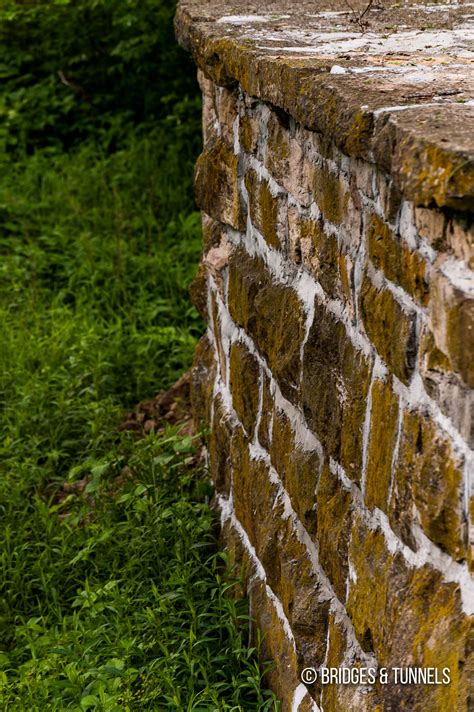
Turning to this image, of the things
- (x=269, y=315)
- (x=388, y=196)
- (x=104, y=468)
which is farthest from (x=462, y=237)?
(x=104, y=468)

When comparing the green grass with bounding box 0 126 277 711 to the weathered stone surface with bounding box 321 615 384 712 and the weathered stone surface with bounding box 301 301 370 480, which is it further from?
the weathered stone surface with bounding box 301 301 370 480

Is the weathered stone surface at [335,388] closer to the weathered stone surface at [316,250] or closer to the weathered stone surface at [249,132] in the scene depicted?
the weathered stone surface at [316,250]

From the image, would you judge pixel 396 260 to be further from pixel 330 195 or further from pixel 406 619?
pixel 406 619

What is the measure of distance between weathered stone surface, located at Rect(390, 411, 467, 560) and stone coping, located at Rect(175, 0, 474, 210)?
0.35m

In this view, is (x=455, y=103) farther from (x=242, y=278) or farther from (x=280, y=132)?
(x=242, y=278)

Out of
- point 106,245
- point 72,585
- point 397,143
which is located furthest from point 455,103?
point 106,245

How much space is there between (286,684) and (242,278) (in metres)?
1.08

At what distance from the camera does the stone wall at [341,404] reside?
145 cm

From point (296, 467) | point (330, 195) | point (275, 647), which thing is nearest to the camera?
point (330, 195)

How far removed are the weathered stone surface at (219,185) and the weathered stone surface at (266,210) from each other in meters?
0.14

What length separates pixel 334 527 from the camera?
80.1 inches

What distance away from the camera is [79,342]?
16.0ft

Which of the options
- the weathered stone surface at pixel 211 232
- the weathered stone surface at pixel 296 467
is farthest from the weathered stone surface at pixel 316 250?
the weathered stone surface at pixel 211 232

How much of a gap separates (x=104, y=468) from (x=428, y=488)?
2.31 meters
